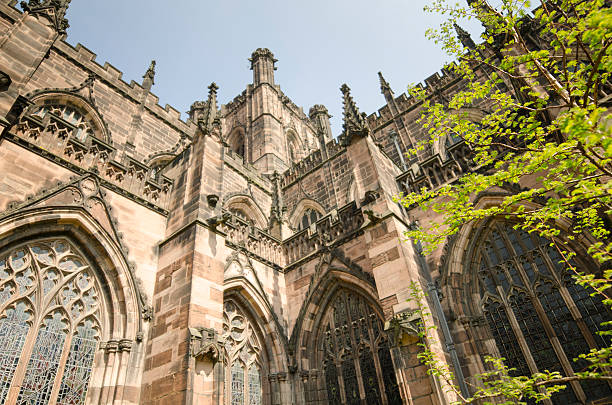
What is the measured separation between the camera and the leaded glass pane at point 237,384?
306 inches

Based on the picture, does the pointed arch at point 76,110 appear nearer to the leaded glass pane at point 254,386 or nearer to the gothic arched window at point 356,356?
the leaded glass pane at point 254,386

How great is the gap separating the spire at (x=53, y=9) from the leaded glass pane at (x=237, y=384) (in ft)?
29.5

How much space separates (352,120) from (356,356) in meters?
6.03

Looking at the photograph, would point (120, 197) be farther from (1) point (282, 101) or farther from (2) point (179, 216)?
(1) point (282, 101)

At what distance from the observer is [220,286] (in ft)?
23.6

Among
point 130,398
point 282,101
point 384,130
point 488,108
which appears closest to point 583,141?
point 130,398

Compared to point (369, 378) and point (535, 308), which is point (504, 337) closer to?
point (535, 308)

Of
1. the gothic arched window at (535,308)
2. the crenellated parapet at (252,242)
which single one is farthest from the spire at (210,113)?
the gothic arched window at (535,308)

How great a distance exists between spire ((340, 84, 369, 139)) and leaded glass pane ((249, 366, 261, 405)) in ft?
21.1

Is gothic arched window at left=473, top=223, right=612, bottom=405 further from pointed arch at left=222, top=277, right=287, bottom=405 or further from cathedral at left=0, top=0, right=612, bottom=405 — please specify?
pointed arch at left=222, top=277, right=287, bottom=405

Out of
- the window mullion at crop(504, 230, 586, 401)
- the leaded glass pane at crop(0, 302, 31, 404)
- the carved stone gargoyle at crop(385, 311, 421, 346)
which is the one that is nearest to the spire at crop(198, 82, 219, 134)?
the leaded glass pane at crop(0, 302, 31, 404)

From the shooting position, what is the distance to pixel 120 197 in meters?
7.84

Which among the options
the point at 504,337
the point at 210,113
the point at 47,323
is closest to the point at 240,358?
the point at 47,323

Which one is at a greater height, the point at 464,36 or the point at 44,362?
the point at 464,36
